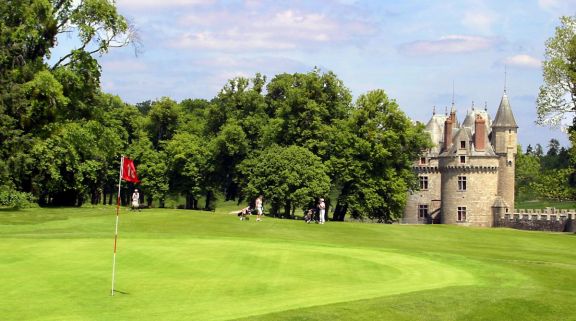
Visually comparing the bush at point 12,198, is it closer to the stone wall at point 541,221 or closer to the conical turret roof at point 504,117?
the stone wall at point 541,221

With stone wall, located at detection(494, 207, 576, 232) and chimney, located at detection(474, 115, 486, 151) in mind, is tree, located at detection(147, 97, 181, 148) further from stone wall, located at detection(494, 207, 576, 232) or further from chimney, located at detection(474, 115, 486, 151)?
stone wall, located at detection(494, 207, 576, 232)

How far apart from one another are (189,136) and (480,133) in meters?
38.8

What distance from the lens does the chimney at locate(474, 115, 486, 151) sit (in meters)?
97.7

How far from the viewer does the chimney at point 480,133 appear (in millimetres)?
97688

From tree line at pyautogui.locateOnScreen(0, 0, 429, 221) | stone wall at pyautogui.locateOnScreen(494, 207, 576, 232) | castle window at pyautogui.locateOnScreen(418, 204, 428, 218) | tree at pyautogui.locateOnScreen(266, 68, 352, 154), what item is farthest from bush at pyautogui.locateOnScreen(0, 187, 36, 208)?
castle window at pyautogui.locateOnScreen(418, 204, 428, 218)

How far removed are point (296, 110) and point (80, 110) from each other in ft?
95.2

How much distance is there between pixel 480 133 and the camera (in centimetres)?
9856

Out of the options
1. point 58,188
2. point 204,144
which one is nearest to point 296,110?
point 204,144

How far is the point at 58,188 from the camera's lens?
7906 centimetres

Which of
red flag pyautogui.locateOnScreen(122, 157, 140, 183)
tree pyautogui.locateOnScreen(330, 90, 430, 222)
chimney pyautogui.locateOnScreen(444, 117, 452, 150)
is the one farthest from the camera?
chimney pyautogui.locateOnScreen(444, 117, 452, 150)

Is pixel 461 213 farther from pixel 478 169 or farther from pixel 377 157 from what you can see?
pixel 377 157

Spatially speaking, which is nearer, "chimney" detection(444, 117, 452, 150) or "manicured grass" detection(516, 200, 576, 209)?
"chimney" detection(444, 117, 452, 150)

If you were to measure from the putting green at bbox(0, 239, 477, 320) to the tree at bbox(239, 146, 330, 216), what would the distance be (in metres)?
43.0

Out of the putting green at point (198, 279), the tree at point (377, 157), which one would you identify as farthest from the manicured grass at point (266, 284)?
the tree at point (377, 157)
